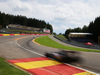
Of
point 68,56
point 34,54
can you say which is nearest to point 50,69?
point 68,56

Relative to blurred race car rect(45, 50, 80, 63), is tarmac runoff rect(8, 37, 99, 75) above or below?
below

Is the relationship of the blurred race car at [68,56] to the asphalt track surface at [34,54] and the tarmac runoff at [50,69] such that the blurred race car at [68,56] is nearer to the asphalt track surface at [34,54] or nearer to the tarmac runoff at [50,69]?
the asphalt track surface at [34,54]

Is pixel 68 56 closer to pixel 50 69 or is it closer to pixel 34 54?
pixel 50 69

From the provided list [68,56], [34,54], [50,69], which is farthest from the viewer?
[34,54]

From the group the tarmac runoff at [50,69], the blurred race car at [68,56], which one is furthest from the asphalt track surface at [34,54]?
the tarmac runoff at [50,69]

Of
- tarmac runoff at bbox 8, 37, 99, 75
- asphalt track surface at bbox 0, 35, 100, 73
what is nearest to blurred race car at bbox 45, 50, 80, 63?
asphalt track surface at bbox 0, 35, 100, 73

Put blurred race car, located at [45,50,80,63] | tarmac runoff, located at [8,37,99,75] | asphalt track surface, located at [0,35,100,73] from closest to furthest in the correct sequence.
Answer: tarmac runoff, located at [8,37,99,75] < asphalt track surface, located at [0,35,100,73] < blurred race car, located at [45,50,80,63]

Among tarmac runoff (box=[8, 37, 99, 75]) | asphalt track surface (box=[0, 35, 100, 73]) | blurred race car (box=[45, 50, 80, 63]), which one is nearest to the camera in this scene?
tarmac runoff (box=[8, 37, 99, 75])

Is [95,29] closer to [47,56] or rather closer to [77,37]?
[77,37]

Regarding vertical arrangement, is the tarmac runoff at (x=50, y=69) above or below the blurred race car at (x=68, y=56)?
below

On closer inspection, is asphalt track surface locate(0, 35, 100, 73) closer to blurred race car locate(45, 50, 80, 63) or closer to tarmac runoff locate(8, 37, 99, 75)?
blurred race car locate(45, 50, 80, 63)

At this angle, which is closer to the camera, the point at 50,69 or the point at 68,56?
the point at 50,69

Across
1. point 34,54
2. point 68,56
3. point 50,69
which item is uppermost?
point 68,56

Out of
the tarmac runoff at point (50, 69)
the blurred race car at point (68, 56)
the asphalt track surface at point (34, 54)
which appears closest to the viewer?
the tarmac runoff at point (50, 69)
